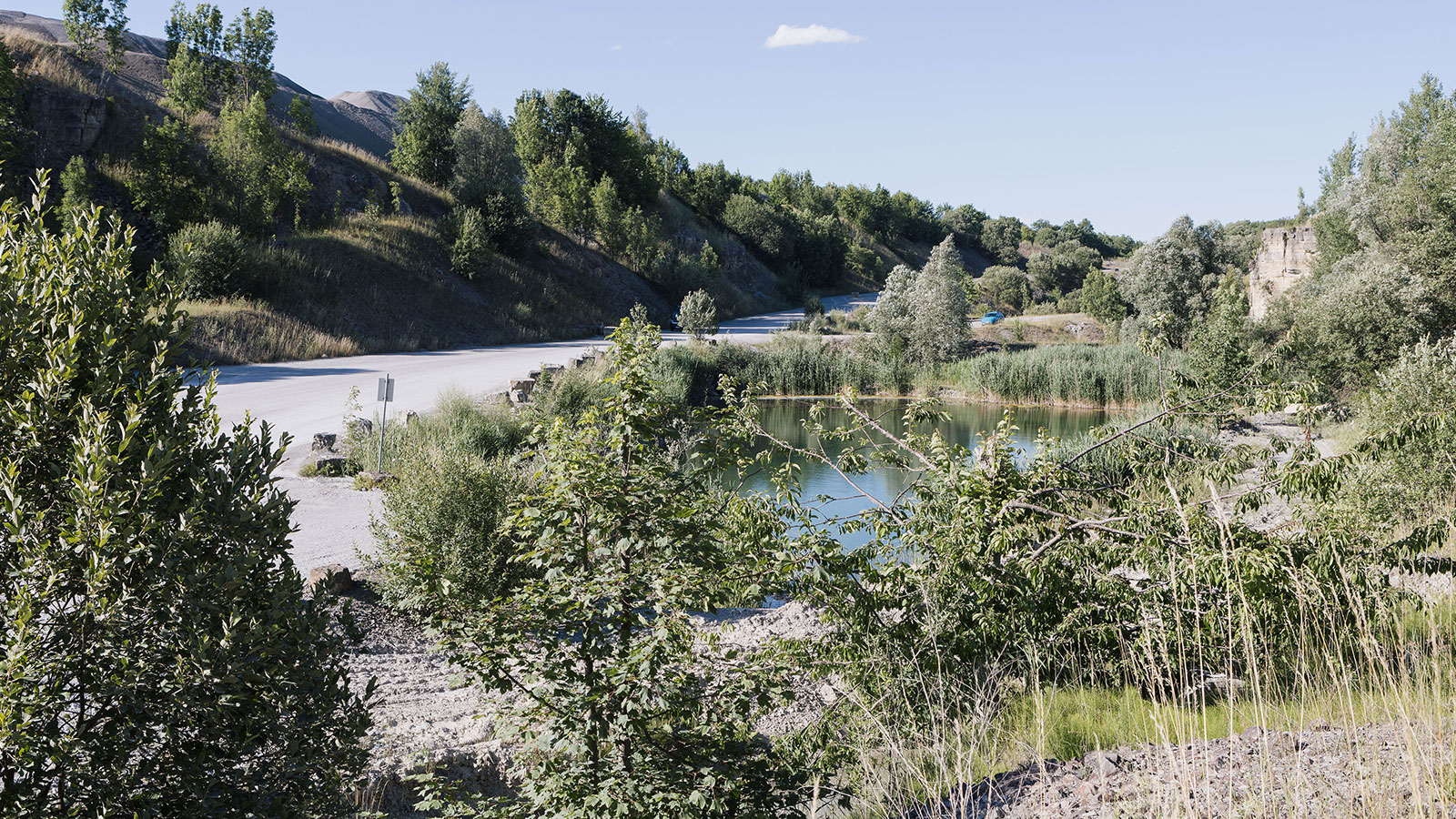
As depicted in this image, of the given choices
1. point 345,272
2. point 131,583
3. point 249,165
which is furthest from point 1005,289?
point 131,583

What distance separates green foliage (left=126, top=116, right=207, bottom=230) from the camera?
25.6 meters

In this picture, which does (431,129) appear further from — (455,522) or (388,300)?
(455,522)

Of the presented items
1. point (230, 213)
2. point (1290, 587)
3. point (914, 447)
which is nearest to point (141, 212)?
point (230, 213)

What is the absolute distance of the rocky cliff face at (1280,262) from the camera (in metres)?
30.6

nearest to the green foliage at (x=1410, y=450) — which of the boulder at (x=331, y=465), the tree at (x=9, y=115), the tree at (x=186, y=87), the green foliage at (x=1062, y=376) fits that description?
the boulder at (x=331, y=465)

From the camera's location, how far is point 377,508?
9.42m

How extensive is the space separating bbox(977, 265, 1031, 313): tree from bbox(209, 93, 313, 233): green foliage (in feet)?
140

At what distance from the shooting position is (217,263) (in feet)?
78.0

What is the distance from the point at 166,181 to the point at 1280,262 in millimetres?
36832

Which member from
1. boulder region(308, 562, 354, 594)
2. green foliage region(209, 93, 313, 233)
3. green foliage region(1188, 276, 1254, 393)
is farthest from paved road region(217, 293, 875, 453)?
green foliage region(1188, 276, 1254, 393)

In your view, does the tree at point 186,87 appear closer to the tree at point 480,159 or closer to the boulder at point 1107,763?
the tree at point 480,159

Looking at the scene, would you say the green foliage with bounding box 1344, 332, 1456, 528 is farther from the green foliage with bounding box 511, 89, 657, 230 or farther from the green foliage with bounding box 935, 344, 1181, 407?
the green foliage with bounding box 511, 89, 657, 230

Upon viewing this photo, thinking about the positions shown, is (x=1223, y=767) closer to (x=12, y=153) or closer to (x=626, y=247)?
(x=12, y=153)

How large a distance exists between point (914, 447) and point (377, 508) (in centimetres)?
617
